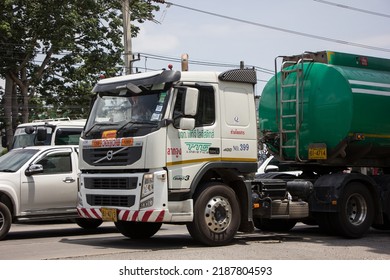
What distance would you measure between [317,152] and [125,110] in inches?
167

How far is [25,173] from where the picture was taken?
1300cm

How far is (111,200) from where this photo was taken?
10711 millimetres

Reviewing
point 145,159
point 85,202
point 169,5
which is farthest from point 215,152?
point 169,5

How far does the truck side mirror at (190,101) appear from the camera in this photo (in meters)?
10.4

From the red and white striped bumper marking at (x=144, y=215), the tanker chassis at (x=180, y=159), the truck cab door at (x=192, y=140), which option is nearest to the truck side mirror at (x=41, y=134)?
the tanker chassis at (x=180, y=159)

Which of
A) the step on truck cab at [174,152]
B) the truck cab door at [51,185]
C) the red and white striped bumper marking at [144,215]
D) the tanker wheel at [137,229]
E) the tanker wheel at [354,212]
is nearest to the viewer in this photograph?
the red and white striped bumper marking at [144,215]

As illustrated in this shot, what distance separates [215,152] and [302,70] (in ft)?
10.9

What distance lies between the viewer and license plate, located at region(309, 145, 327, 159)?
12670 mm

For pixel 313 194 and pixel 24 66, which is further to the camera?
pixel 24 66

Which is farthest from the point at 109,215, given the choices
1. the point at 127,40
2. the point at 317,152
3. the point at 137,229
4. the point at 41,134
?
the point at 127,40

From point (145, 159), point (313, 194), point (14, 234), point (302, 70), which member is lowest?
point (14, 234)

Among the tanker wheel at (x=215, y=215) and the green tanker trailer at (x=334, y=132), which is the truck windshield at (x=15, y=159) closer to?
the tanker wheel at (x=215, y=215)

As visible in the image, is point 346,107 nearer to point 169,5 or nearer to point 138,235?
point 138,235

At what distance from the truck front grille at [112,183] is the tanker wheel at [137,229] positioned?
52.8 inches
